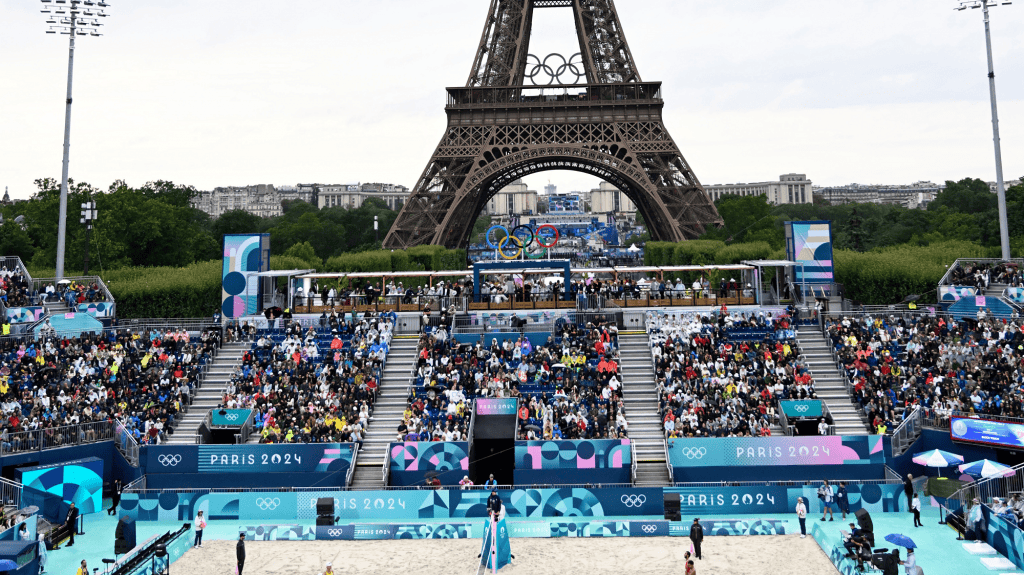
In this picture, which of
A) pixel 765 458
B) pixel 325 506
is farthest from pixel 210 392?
pixel 765 458

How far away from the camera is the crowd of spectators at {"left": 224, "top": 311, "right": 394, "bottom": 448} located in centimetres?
2798

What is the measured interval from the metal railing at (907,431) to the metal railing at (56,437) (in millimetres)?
27050

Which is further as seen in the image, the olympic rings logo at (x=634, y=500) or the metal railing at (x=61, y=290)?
the metal railing at (x=61, y=290)

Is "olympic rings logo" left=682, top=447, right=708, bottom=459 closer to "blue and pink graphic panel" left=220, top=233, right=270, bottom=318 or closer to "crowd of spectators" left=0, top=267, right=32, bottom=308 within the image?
"blue and pink graphic panel" left=220, top=233, right=270, bottom=318

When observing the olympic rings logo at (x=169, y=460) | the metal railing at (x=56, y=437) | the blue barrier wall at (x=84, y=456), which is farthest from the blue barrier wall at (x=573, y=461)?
the metal railing at (x=56, y=437)

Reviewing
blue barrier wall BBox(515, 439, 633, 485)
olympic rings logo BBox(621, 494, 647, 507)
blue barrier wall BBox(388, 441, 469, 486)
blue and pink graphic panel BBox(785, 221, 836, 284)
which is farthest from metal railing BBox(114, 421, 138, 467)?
blue and pink graphic panel BBox(785, 221, 836, 284)

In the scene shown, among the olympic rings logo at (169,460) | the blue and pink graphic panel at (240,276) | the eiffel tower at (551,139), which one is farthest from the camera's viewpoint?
the eiffel tower at (551,139)

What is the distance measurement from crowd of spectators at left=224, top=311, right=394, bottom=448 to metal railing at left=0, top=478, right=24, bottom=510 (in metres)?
7.32

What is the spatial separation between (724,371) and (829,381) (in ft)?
13.6

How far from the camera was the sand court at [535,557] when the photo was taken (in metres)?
19.8

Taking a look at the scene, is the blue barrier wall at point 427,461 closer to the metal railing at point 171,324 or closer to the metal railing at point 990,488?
the metal railing at point 171,324

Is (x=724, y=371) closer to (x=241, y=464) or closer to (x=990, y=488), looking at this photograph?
(x=990, y=488)

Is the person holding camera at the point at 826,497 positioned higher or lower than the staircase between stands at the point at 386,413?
lower

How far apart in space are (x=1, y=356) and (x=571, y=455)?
22983 millimetres
